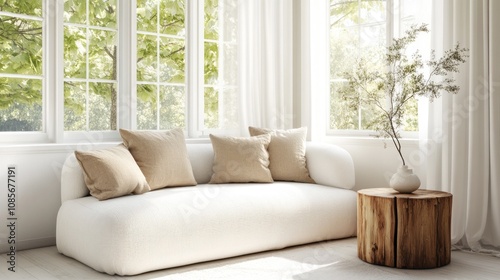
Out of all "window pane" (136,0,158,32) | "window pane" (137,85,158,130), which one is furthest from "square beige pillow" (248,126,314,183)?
"window pane" (136,0,158,32)

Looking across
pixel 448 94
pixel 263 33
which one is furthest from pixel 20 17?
pixel 448 94

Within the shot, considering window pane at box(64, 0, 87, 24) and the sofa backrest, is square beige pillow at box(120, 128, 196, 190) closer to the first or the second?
the sofa backrest

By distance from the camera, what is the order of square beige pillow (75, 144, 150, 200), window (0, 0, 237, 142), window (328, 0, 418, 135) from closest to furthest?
square beige pillow (75, 144, 150, 200) < window (0, 0, 237, 142) < window (328, 0, 418, 135)

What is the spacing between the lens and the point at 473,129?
4.04m

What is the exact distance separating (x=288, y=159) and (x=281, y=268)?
130 centimetres

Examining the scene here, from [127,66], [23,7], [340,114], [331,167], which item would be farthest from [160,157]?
[340,114]

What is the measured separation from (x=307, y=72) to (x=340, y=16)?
60 centimetres

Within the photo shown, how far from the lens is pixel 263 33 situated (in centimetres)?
545

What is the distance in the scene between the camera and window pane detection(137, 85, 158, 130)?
16.0 feet

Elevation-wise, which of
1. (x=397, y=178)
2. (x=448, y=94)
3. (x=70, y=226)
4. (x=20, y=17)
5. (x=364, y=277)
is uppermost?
(x=20, y=17)

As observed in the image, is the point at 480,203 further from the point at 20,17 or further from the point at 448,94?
the point at 20,17

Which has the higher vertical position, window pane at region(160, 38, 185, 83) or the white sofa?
window pane at region(160, 38, 185, 83)

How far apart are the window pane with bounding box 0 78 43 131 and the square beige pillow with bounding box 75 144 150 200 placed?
0.76m

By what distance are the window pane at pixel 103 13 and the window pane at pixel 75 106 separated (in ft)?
1.74
